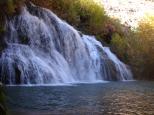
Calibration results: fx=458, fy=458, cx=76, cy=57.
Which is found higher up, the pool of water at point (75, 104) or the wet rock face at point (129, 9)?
the wet rock face at point (129, 9)

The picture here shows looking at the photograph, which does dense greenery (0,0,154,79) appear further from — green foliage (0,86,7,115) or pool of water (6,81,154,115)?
green foliage (0,86,7,115)

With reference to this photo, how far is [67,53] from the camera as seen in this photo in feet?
86.8

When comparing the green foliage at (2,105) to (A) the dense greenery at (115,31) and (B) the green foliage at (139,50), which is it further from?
(B) the green foliage at (139,50)

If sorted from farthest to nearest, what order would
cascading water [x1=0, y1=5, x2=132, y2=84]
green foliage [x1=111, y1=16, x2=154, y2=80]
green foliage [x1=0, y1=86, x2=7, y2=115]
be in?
green foliage [x1=111, y1=16, x2=154, y2=80] → cascading water [x1=0, y1=5, x2=132, y2=84] → green foliage [x1=0, y1=86, x2=7, y2=115]

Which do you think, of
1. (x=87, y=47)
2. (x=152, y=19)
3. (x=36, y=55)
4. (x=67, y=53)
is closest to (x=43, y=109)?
(x=36, y=55)

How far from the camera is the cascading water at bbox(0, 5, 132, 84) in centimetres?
2158

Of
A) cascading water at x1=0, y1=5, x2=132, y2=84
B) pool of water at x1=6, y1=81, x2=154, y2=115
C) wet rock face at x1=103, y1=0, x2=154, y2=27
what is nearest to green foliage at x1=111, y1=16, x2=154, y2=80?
cascading water at x1=0, y1=5, x2=132, y2=84

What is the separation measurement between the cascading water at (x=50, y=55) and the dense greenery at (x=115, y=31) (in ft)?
6.53

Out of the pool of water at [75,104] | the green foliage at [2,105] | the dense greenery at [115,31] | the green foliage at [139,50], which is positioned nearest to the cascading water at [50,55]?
the green foliage at [139,50]

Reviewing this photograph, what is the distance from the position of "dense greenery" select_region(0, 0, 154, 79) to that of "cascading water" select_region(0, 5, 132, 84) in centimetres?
199

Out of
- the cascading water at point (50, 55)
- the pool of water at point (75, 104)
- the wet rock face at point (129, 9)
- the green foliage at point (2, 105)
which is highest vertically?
the wet rock face at point (129, 9)

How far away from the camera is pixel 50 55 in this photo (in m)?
24.8

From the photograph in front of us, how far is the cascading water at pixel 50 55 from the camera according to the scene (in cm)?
2158

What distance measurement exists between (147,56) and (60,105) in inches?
799
